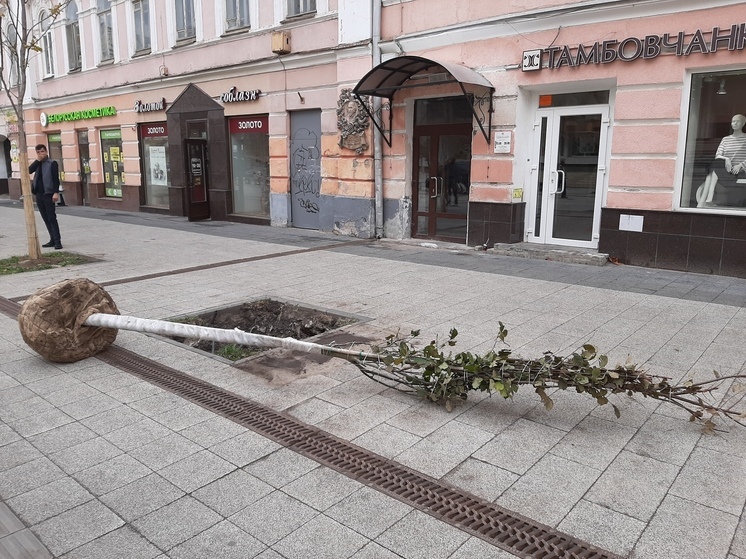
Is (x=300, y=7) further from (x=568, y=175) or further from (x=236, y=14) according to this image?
(x=568, y=175)

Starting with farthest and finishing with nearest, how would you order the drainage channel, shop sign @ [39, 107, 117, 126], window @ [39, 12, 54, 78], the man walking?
window @ [39, 12, 54, 78], shop sign @ [39, 107, 117, 126], the man walking, the drainage channel

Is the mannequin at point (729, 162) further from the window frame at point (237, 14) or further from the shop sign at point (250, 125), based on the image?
the window frame at point (237, 14)

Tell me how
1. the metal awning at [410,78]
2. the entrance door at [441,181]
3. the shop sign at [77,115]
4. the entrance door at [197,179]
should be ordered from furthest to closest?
the shop sign at [77,115] → the entrance door at [197,179] → the entrance door at [441,181] → the metal awning at [410,78]

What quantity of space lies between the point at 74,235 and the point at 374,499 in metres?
12.6

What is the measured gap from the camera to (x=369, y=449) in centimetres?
357

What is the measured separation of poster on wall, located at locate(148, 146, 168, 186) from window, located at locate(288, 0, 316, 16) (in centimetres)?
642

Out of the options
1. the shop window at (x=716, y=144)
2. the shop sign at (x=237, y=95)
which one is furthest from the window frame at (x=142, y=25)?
the shop window at (x=716, y=144)

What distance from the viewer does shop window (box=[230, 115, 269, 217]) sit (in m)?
14.8

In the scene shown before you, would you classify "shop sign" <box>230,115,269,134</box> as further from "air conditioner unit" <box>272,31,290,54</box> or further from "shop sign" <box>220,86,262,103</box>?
"air conditioner unit" <box>272,31,290,54</box>

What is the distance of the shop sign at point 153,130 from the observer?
17.5 metres

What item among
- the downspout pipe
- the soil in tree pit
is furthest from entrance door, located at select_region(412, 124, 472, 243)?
the soil in tree pit

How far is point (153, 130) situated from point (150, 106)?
72 centimetres

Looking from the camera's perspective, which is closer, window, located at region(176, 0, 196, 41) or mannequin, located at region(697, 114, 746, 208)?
mannequin, located at region(697, 114, 746, 208)

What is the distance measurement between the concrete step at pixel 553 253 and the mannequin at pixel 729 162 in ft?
5.50
